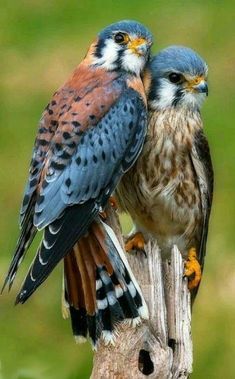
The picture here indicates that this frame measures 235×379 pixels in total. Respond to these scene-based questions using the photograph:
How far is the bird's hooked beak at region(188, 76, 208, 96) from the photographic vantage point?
22.4ft

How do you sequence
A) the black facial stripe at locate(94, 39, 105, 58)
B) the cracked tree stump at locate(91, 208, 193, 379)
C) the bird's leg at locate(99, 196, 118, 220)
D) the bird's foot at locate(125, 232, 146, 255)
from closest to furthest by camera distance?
the cracked tree stump at locate(91, 208, 193, 379)
the bird's leg at locate(99, 196, 118, 220)
the black facial stripe at locate(94, 39, 105, 58)
the bird's foot at locate(125, 232, 146, 255)

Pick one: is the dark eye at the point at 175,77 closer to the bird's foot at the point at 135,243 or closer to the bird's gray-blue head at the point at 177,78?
the bird's gray-blue head at the point at 177,78

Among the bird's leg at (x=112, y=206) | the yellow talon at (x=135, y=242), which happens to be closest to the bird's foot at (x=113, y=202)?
the bird's leg at (x=112, y=206)

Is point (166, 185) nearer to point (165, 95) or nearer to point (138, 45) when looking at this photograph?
point (165, 95)

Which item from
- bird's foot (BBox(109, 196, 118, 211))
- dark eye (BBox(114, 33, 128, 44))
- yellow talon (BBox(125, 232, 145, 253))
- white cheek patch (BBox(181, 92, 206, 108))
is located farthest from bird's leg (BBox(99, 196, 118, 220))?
dark eye (BBox(114, 33, 128, 44))

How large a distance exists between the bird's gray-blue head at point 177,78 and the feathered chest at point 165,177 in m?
0.06

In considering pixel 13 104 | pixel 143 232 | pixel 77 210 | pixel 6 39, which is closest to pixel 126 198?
pixel 143 232

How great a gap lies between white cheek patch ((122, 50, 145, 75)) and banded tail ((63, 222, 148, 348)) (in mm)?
656

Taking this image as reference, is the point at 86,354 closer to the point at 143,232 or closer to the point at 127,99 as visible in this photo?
the point at 143,232

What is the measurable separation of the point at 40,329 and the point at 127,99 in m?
3.04

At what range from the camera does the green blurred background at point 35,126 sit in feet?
30.1

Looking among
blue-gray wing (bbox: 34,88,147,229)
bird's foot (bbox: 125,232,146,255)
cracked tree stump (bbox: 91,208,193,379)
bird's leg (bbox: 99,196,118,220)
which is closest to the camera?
cracked tree stump (bbox: 91,208,193,379)

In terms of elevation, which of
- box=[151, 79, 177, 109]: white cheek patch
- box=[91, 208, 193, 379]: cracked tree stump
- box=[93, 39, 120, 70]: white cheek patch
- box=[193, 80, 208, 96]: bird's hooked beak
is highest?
box=[93, 39, 120, 70]: white cheek patch

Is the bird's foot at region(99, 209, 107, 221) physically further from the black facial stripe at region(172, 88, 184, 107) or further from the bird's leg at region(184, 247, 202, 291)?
the black facial stripe at region(172, 88, 184, 107)
